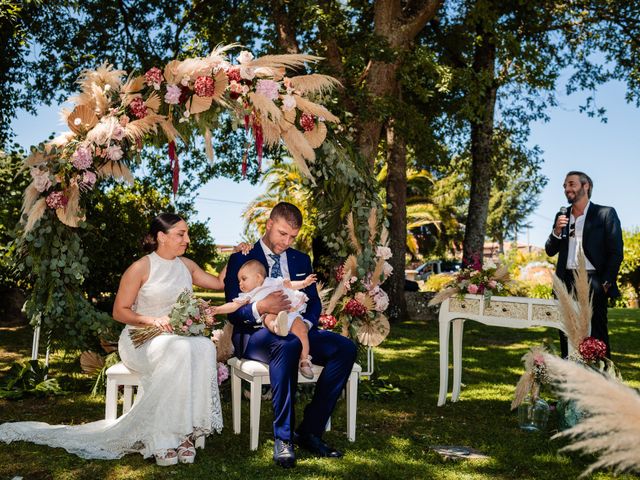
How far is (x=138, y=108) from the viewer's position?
5.36m

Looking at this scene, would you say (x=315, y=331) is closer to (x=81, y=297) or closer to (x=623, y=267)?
(x=81, y=297)

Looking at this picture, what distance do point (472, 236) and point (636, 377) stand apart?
5.83 meters

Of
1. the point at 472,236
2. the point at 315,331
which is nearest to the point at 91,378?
the point at 315,331

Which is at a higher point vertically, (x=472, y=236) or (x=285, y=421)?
(x=472, y=236)

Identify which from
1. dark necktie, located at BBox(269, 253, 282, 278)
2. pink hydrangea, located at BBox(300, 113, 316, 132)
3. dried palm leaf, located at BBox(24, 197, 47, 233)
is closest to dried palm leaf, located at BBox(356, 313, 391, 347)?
dark necktie, located at BBox(269, 253, 282, 278)

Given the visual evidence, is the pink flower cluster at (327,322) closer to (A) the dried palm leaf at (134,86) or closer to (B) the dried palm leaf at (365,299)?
(B) the dried palm leaf at (365,299)

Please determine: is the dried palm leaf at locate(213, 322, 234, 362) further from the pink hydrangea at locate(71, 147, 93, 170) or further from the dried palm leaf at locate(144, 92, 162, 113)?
the dried palm leaf at locate(144, 92, 162, 113)

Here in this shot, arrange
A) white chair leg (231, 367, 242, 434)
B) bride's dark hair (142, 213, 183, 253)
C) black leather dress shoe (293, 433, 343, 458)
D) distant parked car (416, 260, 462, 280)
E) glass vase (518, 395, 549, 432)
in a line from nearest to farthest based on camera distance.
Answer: black leather dress shoe (293, 433, 343, 458) → bride's dark hair (142, 213, 183, 253) → white chair leg (231, 367, 242, 434) → glass vase (518, 395, 549, 432) → distant parked car (416, 260, 462, 280)

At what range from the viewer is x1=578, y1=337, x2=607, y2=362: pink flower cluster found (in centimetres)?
445

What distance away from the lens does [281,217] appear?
16.5 ft

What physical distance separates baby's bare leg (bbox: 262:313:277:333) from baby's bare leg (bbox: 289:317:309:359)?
17 cm

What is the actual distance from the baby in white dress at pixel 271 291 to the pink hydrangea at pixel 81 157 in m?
1.63

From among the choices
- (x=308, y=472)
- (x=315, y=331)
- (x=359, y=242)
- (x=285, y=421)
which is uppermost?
(x=359, y=242)

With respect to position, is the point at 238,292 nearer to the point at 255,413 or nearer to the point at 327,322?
the point at 255,413
